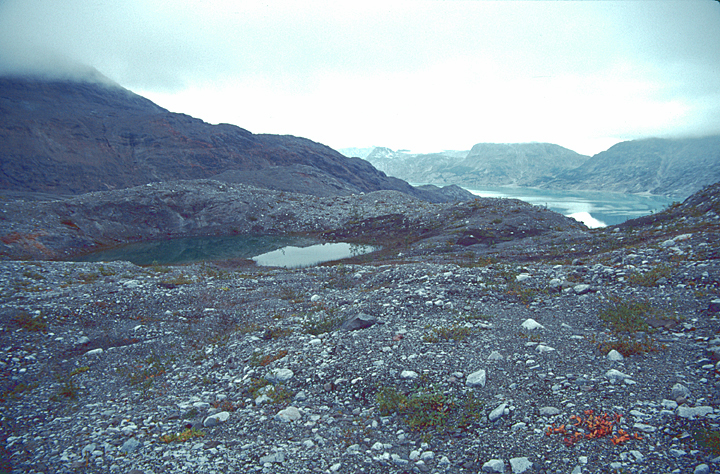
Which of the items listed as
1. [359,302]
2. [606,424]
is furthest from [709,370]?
[359,302]

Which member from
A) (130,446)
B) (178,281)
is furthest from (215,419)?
(178,281)

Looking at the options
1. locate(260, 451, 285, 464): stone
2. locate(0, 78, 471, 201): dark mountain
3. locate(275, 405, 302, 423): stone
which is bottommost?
locate(260, 451, 285, 464): stone

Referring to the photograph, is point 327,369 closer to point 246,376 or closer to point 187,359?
point 246,376

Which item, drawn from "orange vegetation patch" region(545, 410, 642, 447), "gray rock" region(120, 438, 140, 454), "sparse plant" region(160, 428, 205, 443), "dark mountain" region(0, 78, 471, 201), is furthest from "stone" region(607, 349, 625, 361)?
"dark mountain" region(0, 78, 471, 201)

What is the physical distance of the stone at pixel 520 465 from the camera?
4430mm

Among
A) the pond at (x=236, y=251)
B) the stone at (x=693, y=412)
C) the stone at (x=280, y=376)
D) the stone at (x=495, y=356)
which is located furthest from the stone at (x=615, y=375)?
the pond at (x=236, y=251)

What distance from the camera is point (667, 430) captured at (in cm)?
458

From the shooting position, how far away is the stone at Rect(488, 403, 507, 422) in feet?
17.9

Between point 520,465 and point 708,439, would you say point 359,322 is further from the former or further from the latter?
point 708,439

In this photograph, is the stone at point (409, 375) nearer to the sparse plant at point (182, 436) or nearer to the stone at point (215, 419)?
the stone at point (215, 419)

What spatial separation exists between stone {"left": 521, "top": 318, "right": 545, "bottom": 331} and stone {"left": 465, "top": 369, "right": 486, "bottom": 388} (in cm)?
264

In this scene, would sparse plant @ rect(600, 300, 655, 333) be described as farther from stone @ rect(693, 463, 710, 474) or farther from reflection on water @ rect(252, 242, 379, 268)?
reflection on water @ rect(252, 242, 379, 268)

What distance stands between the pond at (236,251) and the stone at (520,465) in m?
23.4

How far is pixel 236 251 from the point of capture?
34.5m
